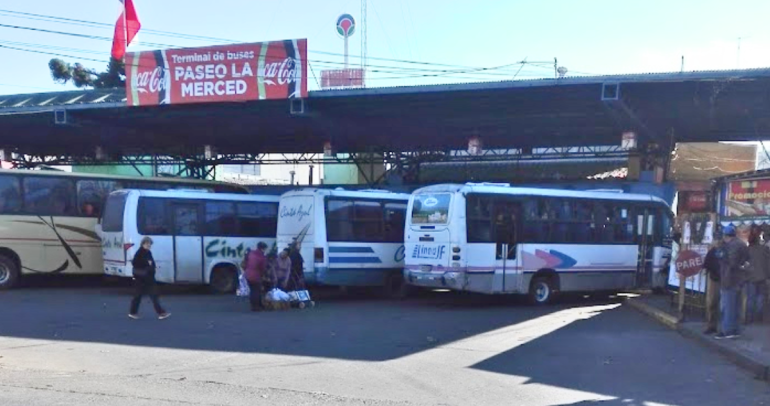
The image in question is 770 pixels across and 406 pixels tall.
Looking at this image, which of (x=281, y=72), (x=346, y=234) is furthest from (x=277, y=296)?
(x=281, y=72)

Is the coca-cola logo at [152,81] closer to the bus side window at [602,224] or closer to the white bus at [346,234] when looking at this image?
the white bus at [346,234]

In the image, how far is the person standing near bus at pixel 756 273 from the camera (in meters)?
11.9

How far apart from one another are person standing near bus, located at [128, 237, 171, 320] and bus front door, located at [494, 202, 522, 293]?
7539 mm

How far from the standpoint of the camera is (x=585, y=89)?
2109cm

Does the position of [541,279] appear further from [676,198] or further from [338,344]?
[676,198]

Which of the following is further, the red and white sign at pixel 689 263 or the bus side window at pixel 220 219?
the bus side window at pixel 220 219

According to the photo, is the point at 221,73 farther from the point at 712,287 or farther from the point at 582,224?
the point at 712,287

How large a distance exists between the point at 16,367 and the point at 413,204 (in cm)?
1004

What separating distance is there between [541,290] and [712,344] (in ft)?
21.8

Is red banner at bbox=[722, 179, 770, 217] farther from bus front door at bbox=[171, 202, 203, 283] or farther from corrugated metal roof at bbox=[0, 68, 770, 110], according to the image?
bus front door at bbox=[171, 202, 203, 283]

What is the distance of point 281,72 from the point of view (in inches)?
866

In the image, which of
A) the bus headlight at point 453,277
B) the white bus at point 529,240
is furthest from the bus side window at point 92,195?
the bus headlight at point 453,277

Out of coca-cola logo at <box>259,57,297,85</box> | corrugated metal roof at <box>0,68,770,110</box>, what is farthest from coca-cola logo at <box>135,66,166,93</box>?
coca-cola logo at <box>259,57,297,85</box>

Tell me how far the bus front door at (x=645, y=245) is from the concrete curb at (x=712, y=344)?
124 inches
